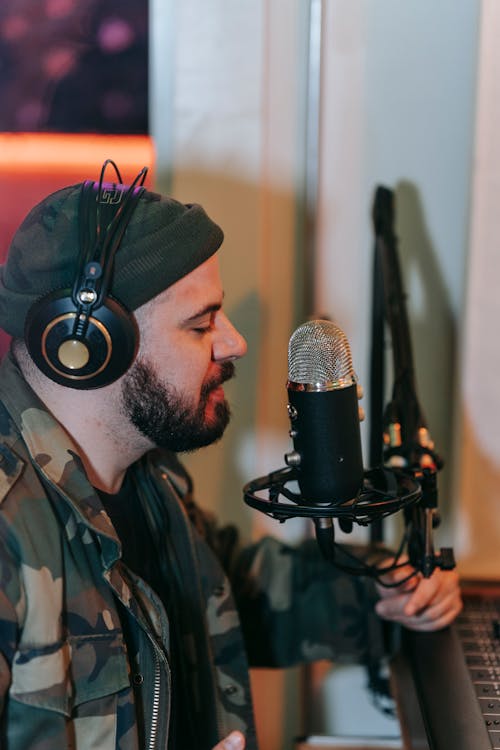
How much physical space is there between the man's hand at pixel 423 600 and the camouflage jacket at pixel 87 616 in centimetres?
23

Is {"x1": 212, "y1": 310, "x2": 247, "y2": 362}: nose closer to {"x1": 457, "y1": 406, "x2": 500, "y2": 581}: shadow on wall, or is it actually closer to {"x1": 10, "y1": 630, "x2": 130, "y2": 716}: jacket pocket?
{"x1": 10, "y1": 630, "x2": 130, "y2": 716}: jacket pocket

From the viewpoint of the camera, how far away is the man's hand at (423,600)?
4.30ft

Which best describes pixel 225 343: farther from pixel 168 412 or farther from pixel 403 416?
pixel 403 416

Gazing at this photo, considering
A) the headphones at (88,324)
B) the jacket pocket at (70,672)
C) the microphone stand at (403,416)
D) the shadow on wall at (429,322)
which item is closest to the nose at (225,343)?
the headphones at (88,324)

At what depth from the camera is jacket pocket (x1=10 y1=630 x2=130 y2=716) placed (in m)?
0.98

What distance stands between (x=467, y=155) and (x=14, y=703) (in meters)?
1.16

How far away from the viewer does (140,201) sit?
1.10 meters

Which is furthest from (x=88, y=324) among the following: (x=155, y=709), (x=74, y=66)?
(x=74, y=66)

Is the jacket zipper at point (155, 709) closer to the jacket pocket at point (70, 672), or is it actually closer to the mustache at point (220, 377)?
the jacket pocket at point (70, 672)

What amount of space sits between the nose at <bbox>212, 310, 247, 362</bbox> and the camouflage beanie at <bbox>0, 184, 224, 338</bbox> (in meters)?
0.10

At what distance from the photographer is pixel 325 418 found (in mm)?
986

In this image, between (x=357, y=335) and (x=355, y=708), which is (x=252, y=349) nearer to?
(x=357, y=335)

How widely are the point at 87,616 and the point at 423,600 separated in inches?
19.9

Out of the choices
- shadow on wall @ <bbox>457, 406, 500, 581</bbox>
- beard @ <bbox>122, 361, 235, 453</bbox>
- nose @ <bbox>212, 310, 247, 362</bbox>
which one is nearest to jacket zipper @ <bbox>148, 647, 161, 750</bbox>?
beard @ <bbox>122, 361, 235, 453</bbox>
